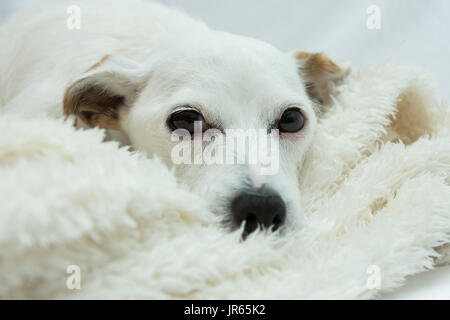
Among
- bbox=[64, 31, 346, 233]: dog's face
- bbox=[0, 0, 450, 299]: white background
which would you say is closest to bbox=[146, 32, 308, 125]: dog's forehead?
bbox=[64, 31, 346, 233]: dog's face

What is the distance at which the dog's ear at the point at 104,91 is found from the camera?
4.88 ft

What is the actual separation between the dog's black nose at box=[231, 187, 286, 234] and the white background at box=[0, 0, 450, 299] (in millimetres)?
1359

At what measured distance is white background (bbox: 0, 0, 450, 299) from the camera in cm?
243

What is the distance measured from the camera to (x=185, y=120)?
137 centimetres

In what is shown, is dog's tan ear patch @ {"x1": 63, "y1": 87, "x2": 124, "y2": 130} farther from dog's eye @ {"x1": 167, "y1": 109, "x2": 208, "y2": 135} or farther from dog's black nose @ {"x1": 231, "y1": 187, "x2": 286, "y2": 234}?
dog's black nose @ {"x1": 231, "y1": 187, "x2": 286, "y2": 234}

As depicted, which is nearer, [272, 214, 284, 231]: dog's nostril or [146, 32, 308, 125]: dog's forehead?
[272, 214, 284, 231]: dog's nostril

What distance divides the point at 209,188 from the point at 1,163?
1.47ft

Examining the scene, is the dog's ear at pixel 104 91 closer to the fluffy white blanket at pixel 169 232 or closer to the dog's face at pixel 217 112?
the dog's face at pixel 217 112

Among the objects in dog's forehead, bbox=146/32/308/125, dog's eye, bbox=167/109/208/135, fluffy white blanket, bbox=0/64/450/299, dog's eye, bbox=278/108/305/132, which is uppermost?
dog's forehead, bbox=146/32/308/125

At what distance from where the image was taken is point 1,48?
2.03 meters

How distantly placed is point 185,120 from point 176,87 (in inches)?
4.6

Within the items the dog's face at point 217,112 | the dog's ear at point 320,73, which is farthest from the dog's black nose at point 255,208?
the dog's ear at point 320,73

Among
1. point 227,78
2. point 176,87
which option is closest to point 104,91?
point 176,87

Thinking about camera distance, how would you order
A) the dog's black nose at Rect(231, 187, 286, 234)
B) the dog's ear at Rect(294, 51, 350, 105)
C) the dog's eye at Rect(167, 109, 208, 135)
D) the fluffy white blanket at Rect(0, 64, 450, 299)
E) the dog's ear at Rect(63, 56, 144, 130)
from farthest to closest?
the dog's ear at Rect(294, 51, 350, 105), the dog's ear at Rect(63, 56, 144, 130), the dog's eye at Rect(167, 109, 208, 135), the dog's black nose at Rect(231, 187, 286, 234), the fluffy white blanket at Rect(0, 64, 450, 299)
